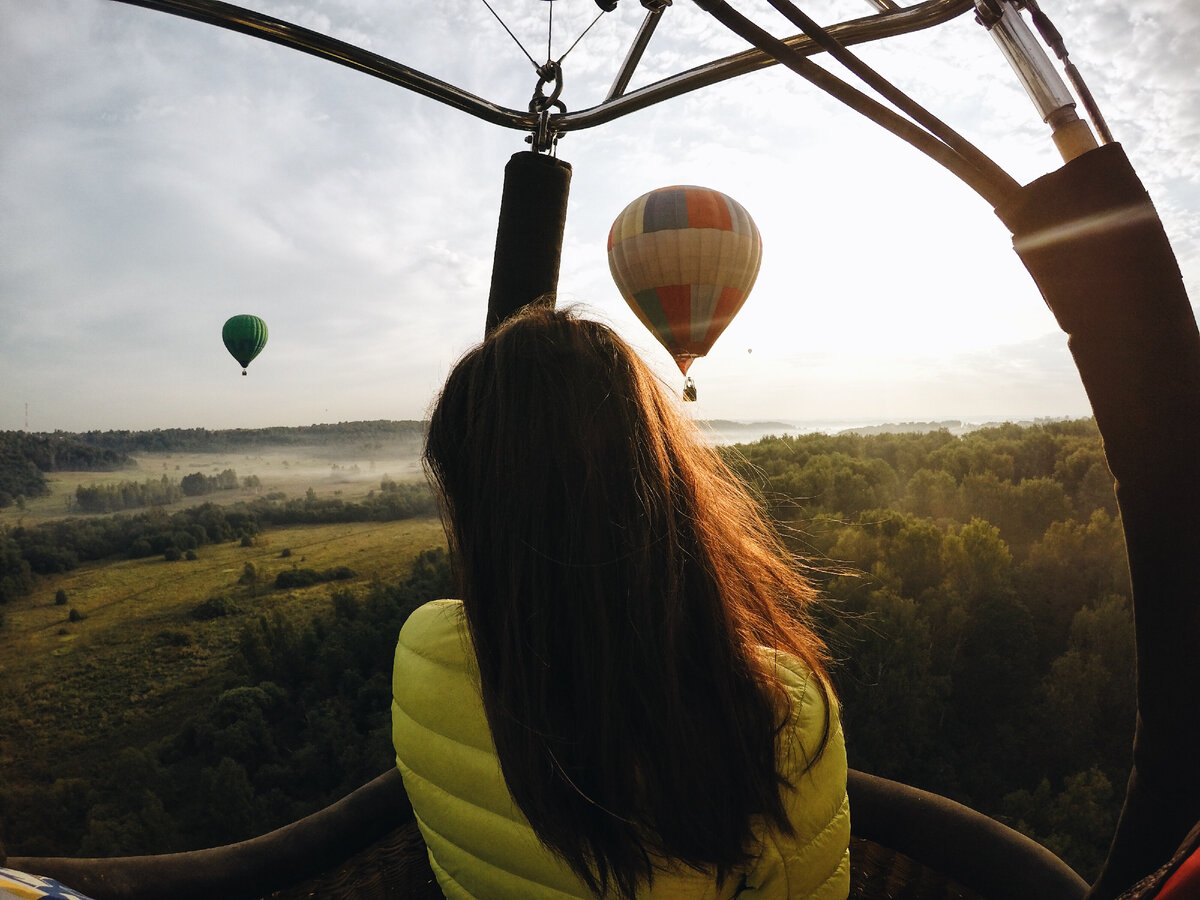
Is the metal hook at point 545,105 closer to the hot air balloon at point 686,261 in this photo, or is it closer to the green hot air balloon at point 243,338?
A: the hot air balloon at point 686,261

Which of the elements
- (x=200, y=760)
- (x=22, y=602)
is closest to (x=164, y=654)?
(x=22, y=602)

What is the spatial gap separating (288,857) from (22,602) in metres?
21.9

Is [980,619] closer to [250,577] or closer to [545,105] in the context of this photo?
[545,105]

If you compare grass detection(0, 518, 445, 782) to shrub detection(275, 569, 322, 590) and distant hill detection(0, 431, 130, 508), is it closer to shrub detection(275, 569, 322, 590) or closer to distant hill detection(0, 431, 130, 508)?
shrub detection(275, 569, 322, 590)

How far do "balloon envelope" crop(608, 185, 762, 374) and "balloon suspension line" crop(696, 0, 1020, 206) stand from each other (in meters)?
4.40

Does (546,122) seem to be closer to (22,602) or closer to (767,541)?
(767,541)

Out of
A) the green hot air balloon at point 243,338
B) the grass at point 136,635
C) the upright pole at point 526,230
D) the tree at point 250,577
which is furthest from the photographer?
the tree at point 250,577

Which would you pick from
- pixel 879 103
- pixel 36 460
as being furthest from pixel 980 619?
pixel 36 460

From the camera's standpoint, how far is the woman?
0.58 metres

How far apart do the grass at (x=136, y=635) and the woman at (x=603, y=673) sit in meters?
14.3

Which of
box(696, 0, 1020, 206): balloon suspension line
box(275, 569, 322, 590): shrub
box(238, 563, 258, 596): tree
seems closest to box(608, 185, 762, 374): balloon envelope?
box(696, 0, 1020, 206): balloon suspension line

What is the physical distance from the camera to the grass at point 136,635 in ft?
50.1

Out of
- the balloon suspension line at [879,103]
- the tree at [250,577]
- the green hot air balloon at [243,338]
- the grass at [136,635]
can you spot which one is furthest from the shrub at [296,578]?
the balloon suspension line at [879,103]

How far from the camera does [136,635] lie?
18.0 meters
